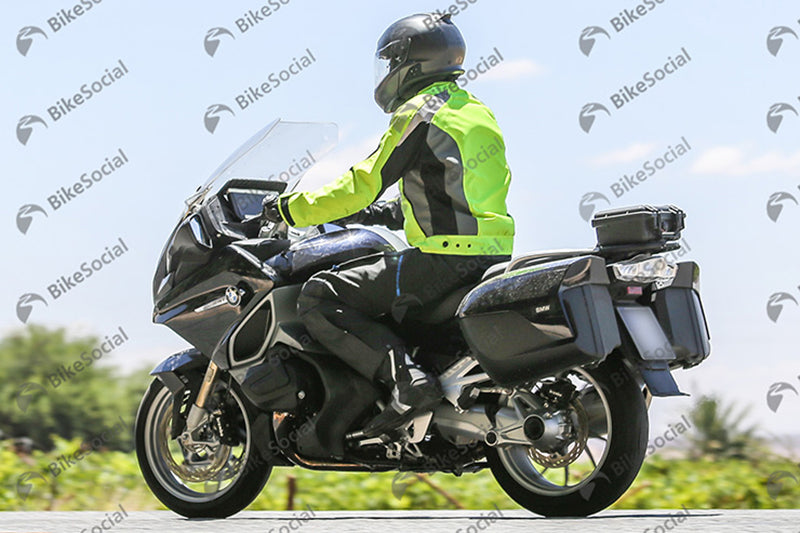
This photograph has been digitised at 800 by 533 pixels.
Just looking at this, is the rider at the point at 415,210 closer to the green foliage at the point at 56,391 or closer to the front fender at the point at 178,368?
the front fender at the point at 178,368

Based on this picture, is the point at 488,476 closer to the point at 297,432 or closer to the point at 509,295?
the point at 297,432

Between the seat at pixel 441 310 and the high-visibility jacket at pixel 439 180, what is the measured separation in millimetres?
173

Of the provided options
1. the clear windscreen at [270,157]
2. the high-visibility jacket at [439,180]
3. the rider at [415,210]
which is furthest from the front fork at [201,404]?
the high-visibility jacket at [439,180]

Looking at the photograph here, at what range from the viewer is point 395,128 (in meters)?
5.23

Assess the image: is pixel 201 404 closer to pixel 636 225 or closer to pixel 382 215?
pixel 382 215

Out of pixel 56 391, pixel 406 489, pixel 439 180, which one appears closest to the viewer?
pixel 439 180

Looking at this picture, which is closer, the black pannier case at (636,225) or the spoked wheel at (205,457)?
the black pannier case at (636,225)

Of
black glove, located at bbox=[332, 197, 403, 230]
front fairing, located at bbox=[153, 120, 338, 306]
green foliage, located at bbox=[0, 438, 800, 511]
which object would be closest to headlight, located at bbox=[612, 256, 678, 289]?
black glove, located at bbox=[332, 197, 403, 230]

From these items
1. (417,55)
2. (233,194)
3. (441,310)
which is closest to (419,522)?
(441,310)

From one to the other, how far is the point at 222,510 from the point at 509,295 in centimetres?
202

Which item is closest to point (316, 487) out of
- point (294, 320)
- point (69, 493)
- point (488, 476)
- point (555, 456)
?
point (488, 476)

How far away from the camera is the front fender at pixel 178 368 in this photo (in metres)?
6.02

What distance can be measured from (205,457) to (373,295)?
1.36 metres

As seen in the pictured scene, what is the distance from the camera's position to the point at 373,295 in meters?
5.36
